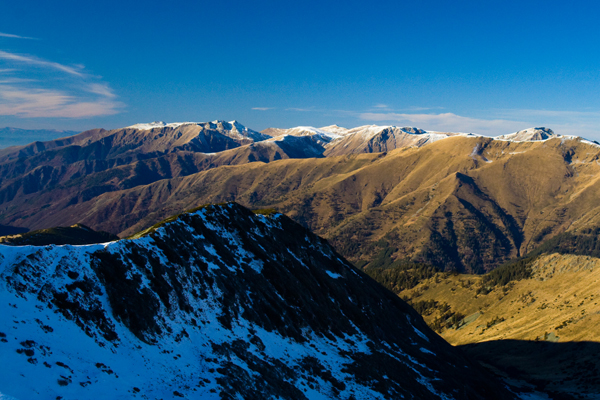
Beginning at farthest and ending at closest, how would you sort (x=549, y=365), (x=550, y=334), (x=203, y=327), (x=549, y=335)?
(x=550, y=334), (x=549, y=335), (x=549, y=365), (x=203, y=327)

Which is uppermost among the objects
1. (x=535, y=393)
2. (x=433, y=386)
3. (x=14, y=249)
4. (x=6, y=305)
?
(x=14, y=249)

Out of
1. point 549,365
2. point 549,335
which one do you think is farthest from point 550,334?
point 549,365

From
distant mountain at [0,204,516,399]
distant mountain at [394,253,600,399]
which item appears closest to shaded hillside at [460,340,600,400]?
distant mountain at [394,253,600,399]

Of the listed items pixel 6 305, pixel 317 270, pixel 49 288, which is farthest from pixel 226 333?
pixel 317 270

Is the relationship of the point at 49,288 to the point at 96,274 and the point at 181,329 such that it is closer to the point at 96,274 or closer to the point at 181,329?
the point at 96,274

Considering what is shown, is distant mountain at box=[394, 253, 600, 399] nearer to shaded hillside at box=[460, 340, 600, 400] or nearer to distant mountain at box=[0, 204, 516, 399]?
shaded hillside at box=[460, 340, 600, 400]

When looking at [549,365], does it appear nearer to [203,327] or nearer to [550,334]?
[550,334]

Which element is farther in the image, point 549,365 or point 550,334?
point 550,334

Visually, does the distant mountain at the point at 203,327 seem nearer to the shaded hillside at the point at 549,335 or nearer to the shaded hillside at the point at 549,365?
the shaded hillside at the point at 549,365
